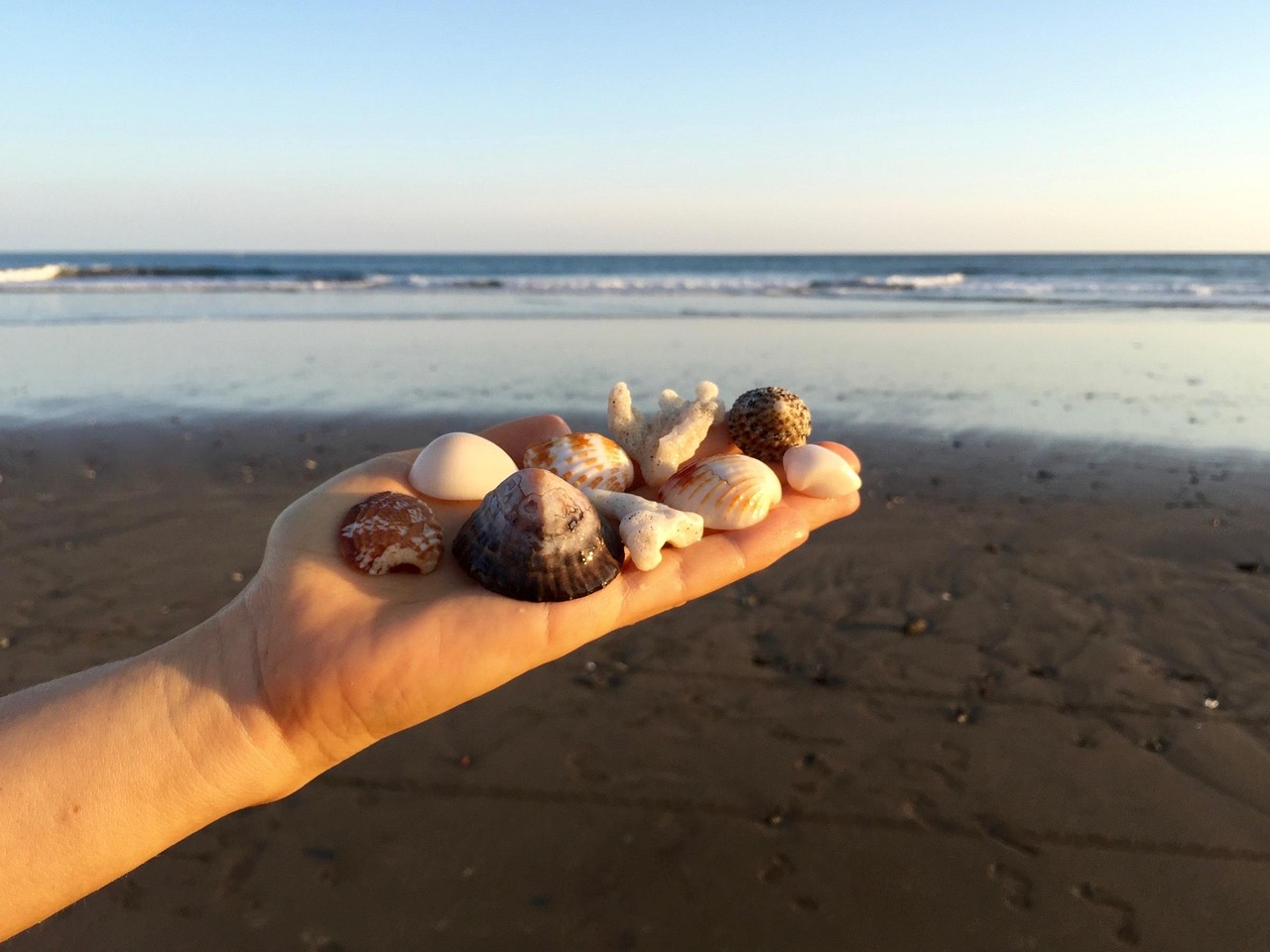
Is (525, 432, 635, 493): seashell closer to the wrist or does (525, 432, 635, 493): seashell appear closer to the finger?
the finger

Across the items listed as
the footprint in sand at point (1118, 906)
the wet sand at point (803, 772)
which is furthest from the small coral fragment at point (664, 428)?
the footprint in sand at point (1118, 906)

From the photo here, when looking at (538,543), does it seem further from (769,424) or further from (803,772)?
(803,772)

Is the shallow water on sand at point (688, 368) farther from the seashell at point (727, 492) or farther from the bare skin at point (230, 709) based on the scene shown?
the bare skin at point (230, 709)

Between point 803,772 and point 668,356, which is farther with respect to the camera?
point 668,356

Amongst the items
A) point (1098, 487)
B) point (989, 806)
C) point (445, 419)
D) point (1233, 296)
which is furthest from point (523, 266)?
point (989, 806)

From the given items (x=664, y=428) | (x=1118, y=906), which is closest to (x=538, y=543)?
(x=664, y=428)
